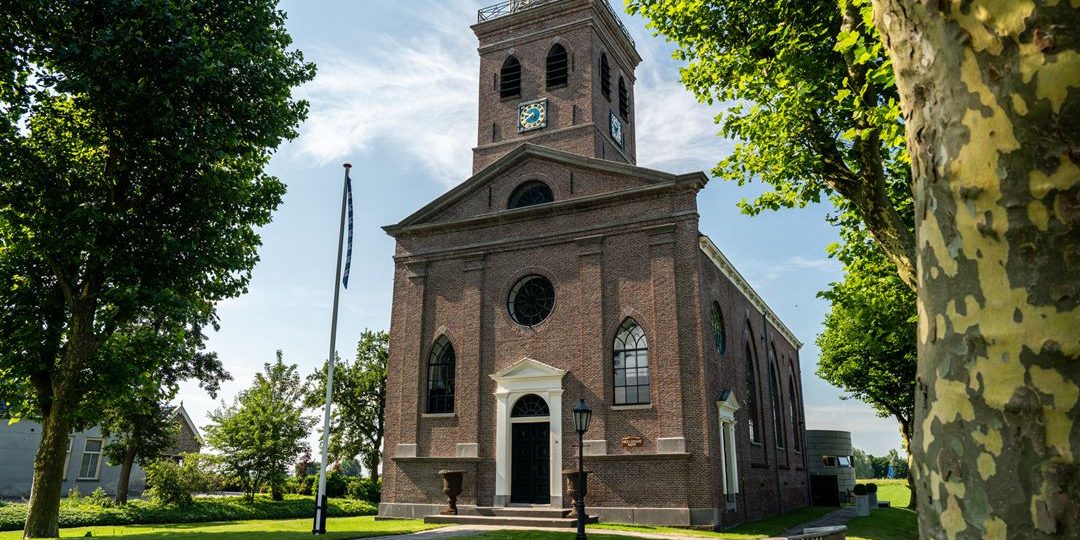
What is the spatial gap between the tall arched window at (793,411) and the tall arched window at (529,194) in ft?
65.3

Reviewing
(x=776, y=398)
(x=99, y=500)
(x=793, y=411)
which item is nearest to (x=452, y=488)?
(x=99, y=500)

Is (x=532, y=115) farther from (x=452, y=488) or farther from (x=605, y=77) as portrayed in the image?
(x=452, y=488)

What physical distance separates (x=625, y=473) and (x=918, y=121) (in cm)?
1923

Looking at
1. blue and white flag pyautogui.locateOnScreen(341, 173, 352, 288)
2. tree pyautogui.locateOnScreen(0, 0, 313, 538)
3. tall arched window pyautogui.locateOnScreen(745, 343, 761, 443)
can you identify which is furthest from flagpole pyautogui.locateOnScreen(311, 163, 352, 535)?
tall arched window pyautogui.locateOnScreen(745, 343, 761, 443)

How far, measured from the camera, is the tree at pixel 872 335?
62.5 ft

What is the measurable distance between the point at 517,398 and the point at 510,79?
14.7 m

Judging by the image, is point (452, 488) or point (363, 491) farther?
point (363, 491)

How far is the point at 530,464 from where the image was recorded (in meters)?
22.6

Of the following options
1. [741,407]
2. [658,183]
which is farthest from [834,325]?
[658,183]

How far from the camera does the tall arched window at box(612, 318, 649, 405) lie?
21.6 m

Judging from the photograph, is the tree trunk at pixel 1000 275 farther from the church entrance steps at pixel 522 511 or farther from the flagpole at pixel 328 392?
the church entrance steps at pixel 522 511

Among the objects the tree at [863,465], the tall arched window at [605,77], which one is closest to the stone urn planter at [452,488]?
the tall arched window at [605,77]

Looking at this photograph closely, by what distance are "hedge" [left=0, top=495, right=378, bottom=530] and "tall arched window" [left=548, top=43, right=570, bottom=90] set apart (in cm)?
1955

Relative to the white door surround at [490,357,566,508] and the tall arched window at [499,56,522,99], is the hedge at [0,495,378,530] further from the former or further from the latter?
the tall arched window at [499,56,522,99]
